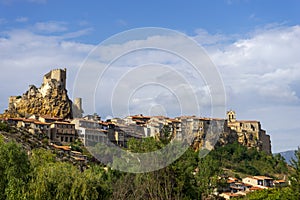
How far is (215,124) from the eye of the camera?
76.7 metres

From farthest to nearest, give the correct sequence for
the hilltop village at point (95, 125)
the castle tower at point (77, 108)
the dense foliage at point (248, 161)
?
the castle tower at point (77, 108) < the dense foliage at point (248, 161) < the hilltop village at point (95, 125)

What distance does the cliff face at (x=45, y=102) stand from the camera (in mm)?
67375

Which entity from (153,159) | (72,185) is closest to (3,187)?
(72,185)

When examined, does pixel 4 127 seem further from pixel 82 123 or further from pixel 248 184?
pixel 248 184

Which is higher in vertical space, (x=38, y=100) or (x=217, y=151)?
(x=38, y=100)

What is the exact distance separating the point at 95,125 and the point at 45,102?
11.9 meters

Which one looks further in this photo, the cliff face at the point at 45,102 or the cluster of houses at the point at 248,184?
the cliff face at the point at 45,102

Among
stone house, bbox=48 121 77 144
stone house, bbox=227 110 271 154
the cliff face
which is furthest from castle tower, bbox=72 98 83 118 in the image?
stone house, bbox=227 110 271 154

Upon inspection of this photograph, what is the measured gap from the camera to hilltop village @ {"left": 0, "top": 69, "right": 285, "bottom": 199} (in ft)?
181

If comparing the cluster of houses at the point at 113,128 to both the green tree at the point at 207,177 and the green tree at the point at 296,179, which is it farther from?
the green tree at the point at 296,179

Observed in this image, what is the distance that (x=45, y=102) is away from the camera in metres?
68.0

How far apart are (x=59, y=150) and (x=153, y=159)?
28.1 meters

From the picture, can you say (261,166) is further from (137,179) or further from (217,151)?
(137,179)

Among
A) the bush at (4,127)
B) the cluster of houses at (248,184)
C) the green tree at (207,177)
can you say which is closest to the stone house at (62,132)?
the bush at (4,127)
